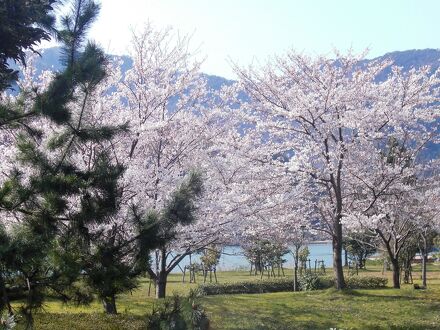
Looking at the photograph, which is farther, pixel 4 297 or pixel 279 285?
pixel 279 285

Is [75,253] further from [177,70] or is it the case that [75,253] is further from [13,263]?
[177,70]

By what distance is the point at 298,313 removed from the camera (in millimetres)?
10469

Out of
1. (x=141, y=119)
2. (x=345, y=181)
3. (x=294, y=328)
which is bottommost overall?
A: (x=294, y=328)

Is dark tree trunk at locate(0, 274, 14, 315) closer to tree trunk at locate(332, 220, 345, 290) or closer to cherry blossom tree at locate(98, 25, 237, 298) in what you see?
cherry blossom tree at locate(98, 25, 237, 298)

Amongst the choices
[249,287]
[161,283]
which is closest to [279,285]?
[249,287]

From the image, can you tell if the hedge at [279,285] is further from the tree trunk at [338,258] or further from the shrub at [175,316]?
the shrub at [175,316]

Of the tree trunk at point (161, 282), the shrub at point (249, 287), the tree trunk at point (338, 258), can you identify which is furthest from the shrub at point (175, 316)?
the shrub at point (249, 287)

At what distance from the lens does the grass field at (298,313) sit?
888 centimetres

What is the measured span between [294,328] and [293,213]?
4.38 meters

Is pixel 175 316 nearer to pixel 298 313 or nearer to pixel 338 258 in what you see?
pixel 298 313

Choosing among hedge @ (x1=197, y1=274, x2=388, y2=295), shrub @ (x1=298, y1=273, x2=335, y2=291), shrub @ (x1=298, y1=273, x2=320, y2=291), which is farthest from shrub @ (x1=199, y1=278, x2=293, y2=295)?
shrub @ (x1=298, y1=273, x2=320, y2=291)

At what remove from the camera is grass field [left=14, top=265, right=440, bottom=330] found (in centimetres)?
888

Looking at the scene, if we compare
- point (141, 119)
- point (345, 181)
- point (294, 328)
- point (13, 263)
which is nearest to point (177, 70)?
point (141, 119)

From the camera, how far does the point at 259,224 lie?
12742 millimetres
